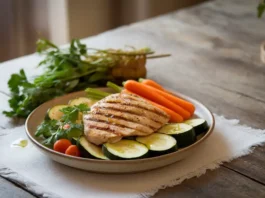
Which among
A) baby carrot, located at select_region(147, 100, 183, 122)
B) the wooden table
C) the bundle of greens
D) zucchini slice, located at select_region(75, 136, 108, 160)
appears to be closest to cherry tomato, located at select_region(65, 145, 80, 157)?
zucchini slice, located at select_region(75, 136, 108, 160)

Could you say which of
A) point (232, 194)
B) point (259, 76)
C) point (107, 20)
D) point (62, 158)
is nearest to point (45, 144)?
point (62, 158)

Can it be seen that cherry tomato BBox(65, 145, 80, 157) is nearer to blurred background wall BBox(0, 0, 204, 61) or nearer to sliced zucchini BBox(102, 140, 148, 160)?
sliced zucchini BBox(102, 140, 148, 160)

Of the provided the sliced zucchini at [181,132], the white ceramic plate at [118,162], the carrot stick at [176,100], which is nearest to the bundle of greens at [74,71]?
the carrot stick at [176,100]

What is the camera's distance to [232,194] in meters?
1.22

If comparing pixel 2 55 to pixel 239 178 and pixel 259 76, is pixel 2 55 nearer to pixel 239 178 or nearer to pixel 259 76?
pixel 259 76

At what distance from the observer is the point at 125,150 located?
1.26 m

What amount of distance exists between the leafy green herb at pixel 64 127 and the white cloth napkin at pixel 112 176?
0.05 m

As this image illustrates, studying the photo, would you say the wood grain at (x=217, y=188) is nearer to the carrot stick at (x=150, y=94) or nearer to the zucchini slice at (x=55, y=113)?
the carrot stick at (x=150, y=94)

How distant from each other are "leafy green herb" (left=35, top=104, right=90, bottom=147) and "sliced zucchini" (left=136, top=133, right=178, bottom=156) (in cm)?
14

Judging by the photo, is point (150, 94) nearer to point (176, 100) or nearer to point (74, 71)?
point (176, 100)

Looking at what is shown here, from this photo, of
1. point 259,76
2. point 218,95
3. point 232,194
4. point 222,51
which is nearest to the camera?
point 232,194

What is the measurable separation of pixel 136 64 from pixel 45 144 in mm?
479

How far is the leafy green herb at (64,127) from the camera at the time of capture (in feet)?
4.31

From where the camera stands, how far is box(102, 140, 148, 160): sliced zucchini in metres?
1.24
